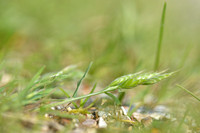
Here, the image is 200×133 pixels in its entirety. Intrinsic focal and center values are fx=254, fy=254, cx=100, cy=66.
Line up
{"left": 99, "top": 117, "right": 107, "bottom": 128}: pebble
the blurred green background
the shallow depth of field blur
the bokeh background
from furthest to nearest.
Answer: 1. the blurred green background
2. the bokeh background
3. the shallow depth of field blur
4. {"left": 99, "top": 117, "right": 107, "bottom": 128}: pebble

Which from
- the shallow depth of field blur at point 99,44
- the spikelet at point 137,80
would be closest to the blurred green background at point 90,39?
the shallow depth of field blur at point 99,44

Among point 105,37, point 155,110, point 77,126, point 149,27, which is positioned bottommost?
point 77,126

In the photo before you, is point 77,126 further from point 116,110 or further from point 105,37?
point 105,37

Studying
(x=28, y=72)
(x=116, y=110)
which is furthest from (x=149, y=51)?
(x=116, y=110)

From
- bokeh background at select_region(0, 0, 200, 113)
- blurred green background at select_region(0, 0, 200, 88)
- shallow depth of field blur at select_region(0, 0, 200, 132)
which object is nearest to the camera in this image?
shallow depth of field blur at select_region(0, 0, 200, 132)

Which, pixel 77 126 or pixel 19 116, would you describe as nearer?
pixel 19 116

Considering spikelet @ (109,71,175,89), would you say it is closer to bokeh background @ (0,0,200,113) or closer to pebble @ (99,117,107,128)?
pebble @ (99,117,107,128)

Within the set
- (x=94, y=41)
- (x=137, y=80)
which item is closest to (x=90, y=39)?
(x=94, y=41)

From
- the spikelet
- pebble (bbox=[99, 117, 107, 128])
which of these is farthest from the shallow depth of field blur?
pebble (bbox=[99, 117, 107, 128])

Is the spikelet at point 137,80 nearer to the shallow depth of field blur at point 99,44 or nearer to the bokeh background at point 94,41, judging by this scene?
the shallow depth of field blur at point 99,44
